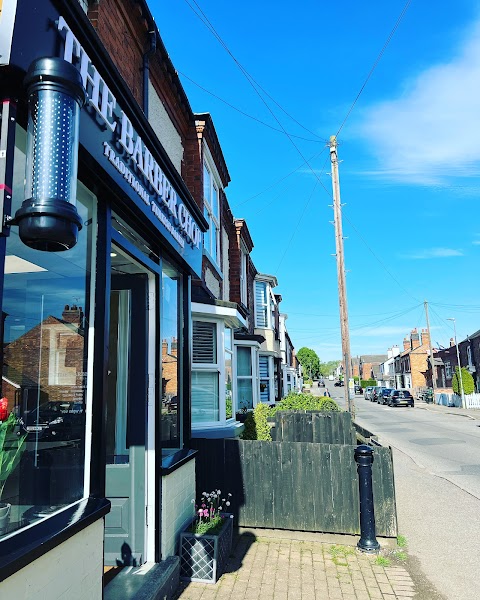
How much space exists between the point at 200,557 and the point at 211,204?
731cm

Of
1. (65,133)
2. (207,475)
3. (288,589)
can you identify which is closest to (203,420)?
(207,475)

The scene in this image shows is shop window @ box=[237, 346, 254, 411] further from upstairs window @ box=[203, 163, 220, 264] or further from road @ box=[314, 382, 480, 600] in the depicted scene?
road @ box=[314, 382, 480, 600]

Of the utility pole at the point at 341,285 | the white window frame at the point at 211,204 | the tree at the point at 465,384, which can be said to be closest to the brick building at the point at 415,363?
the tree at the point at 465,384

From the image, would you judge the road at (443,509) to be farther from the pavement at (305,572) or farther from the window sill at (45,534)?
the window sill at (45,534)

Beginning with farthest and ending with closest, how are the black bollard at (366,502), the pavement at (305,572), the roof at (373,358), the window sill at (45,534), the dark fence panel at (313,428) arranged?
the roof at (373,358)
the dark fence panel at (313,428)
the black bollard at (366,502)
the pavement at (305,572)
the window sill at (45,534)

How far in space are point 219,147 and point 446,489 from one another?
8.44 metres

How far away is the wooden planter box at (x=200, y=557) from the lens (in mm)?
4375

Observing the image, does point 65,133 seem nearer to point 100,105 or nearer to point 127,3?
point 100,105

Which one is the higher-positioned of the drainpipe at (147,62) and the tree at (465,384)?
the drainpipe at (147,62)

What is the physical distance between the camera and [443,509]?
729 cm

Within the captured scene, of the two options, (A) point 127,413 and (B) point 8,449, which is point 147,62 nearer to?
(A) point 127,413

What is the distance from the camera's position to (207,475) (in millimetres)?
6250

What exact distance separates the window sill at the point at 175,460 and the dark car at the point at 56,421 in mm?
1540

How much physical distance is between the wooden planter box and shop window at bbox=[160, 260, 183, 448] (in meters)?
0.97
